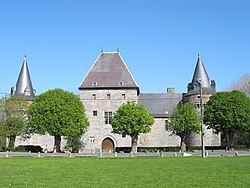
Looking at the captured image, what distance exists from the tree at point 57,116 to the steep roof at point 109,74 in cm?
682

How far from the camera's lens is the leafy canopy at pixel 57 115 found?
4841 centimetres

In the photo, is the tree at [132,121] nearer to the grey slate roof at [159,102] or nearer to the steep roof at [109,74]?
the steep roof at [109,74]

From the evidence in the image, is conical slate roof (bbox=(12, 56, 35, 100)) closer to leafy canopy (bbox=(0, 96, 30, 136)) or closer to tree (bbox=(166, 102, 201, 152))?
leafy canopy (bbox=(0, 96, 30, 136))

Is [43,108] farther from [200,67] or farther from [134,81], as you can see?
[200,67]

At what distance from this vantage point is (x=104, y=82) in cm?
5700

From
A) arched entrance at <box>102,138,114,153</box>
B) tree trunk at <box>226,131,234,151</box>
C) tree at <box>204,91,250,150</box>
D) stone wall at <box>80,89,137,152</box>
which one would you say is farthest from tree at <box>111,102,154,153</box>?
tree trunk at <box>226,131,234,151</box>

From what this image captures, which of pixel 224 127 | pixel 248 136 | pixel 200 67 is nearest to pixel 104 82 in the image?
pixel 200 67

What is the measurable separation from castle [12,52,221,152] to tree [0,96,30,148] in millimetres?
4302

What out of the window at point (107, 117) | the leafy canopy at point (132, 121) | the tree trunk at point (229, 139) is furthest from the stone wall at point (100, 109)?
the tree trunk at point (229, 139)

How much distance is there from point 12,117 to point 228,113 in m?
29.1

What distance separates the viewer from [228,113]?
48.7 m

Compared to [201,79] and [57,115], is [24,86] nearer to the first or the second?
[57,115]

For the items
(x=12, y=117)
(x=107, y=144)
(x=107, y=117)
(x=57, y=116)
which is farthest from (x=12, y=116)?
(x=107, y=144)

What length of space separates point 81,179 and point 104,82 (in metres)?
42.0
